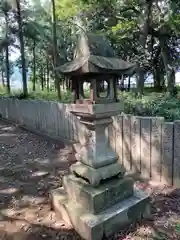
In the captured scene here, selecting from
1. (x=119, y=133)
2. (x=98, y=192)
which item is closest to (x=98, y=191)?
(x=98, y=192)

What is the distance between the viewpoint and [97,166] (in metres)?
2.71

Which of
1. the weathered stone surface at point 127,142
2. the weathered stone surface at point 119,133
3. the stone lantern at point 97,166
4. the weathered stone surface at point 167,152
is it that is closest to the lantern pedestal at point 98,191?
the stone lantern at point 97,166

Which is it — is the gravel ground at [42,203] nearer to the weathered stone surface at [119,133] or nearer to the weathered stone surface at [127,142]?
the weathered stone surface at [127,142]

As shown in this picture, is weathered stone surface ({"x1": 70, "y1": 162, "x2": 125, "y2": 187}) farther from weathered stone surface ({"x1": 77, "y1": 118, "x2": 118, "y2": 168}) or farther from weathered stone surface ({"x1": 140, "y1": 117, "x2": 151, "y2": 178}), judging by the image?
weathered stone surface ({"x1": 140, "y1": 117, "x2": 151, "y2": 178})

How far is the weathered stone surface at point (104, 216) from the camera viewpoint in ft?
8.11

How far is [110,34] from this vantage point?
12898mm

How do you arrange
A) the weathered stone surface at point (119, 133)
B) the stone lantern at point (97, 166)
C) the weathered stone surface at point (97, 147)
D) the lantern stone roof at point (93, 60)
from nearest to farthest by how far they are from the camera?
the lantern stone roof at point (93, 60) → the stone lantern at point (97, 166) → the weathered stone surface at point (97, 147) → the weathered stone surface at point (119, 133)

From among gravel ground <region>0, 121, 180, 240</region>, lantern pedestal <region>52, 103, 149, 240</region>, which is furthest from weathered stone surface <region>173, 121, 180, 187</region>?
lantern pedestal <region>52, 103, 149, 240</region>

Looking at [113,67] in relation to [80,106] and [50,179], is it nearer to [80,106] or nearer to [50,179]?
[80,106]

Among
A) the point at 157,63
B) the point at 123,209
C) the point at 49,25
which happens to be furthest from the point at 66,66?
the point at 157,63

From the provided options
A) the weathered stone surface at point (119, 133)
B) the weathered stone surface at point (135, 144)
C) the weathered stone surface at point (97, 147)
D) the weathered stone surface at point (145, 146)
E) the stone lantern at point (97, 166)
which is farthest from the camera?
the weathered stone surface at point (119, 133)

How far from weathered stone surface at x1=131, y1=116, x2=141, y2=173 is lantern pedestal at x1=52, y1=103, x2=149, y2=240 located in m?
1.00

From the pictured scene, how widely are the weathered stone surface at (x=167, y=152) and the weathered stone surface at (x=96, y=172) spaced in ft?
3.05

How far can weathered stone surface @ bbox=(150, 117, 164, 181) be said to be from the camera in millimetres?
3512
